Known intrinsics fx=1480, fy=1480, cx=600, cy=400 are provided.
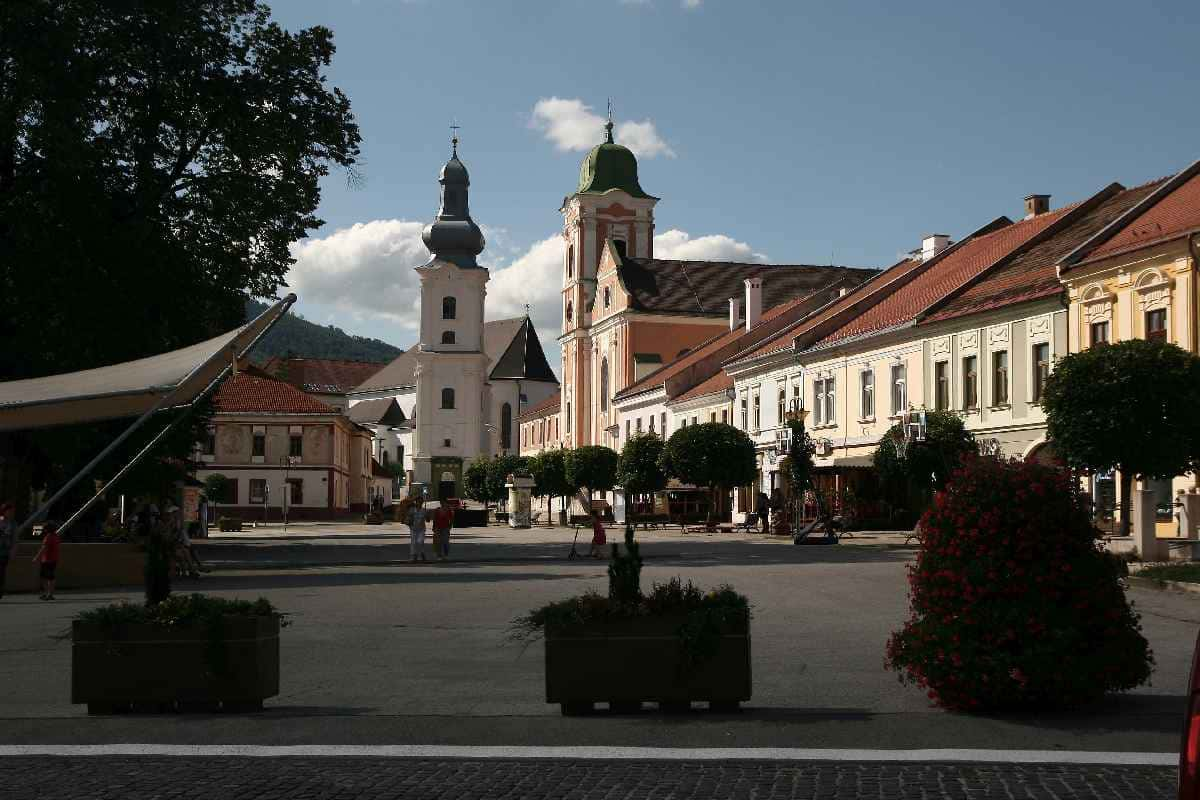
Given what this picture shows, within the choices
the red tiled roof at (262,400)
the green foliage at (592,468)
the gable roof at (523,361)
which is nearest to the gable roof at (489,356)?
the gable roof at (523,361)

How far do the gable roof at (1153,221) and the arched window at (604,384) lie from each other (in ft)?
187

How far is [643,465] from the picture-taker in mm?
64188

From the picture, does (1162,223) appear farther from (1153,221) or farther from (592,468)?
(592,468)

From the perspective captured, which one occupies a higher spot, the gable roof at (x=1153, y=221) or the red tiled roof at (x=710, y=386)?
the gable roof at (x=1153, y=221)

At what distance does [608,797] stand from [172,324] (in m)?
28.4

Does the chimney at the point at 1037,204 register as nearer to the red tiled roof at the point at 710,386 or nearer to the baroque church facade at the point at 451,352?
the red tiled roof at the point at 710,386

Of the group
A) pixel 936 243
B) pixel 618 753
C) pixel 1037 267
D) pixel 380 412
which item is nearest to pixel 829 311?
pixel 936 243

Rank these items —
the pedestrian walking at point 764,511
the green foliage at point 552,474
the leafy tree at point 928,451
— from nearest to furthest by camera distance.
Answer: the leafy tree at point 928,451 < the pedestrian walking at point 764,511 < the green foliage at point 552,474

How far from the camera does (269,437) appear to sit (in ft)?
321

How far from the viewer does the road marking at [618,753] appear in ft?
28.2

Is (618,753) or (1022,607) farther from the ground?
(1022,607)

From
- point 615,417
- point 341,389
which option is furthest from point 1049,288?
point 341,389

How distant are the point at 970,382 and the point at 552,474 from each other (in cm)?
3761

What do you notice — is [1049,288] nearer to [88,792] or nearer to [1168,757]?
[1168,757]
